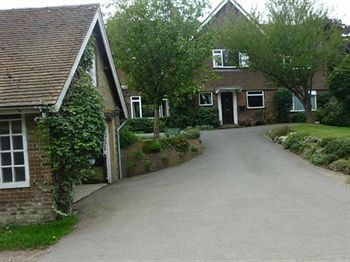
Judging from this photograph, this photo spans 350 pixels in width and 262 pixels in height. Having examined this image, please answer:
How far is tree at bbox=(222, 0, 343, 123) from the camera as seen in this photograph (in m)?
26.0

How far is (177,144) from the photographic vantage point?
2098 centimetres

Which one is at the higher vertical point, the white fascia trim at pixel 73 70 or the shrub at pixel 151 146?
the white fascia trim at pixel 73 70

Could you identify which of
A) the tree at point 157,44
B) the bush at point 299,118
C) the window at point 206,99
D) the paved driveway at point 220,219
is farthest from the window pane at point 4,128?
the bush at point 299,118

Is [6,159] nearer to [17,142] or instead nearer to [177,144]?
[17,142]

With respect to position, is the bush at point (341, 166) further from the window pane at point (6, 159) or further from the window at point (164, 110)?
the window at point (164, 110)

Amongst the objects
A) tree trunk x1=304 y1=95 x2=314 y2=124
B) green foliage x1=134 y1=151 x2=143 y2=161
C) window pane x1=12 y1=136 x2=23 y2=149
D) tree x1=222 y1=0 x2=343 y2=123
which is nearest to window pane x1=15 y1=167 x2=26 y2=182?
window pane x1=12 y1=136 x2=23 y2=149

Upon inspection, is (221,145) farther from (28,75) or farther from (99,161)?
(28,75)

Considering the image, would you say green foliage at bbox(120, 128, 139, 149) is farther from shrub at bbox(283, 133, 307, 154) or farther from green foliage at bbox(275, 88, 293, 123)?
green foliage at bbox(275, 88, 293, 123)

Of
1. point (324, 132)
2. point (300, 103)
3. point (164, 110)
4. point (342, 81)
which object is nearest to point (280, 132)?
point (324, 132)

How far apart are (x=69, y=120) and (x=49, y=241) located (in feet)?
9.63

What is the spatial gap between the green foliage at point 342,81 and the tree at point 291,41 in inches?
26.1

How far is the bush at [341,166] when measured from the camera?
1493 centimetres

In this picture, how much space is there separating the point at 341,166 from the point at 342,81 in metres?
13.6

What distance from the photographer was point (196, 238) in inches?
326
